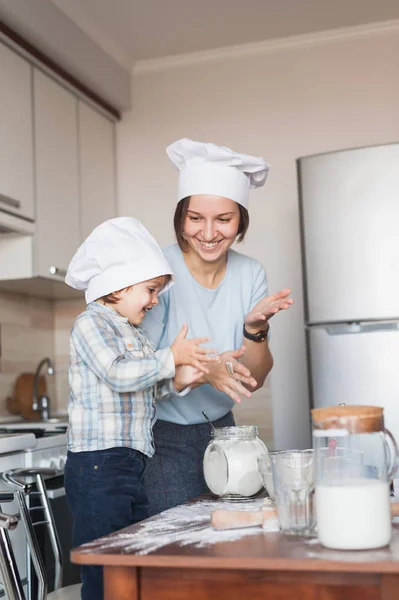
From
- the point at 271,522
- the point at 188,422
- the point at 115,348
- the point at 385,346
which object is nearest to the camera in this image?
the point at 271,522

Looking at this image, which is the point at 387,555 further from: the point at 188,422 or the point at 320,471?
the point at 188,422

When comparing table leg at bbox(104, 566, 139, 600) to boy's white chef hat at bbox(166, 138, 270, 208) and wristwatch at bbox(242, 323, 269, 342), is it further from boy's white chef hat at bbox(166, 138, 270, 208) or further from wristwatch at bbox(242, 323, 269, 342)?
boy's white chef hat at bbox(166, 138, 270, 208)

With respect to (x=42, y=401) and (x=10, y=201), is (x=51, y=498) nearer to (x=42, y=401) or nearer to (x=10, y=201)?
(x=42, y=401)

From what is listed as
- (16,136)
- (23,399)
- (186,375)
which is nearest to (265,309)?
(186,375)

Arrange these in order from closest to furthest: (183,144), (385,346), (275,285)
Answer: (183,144) → (385,346) → (275,285)

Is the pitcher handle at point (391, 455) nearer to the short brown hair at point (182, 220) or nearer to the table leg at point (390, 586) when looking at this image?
the table leg at point (390, 586)

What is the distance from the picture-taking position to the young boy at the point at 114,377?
135cm

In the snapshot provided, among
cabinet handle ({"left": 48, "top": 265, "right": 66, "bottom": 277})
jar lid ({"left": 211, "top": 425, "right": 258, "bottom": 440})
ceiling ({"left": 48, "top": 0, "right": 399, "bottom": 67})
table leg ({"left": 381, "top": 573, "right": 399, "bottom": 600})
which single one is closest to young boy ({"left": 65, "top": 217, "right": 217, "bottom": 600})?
jar lid ({"left": 211, "top": 425, "right": 258, "bottom": 440})

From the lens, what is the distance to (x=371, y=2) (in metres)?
3.12

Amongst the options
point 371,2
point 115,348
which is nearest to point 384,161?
point 371,2

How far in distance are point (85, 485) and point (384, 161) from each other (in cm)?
169

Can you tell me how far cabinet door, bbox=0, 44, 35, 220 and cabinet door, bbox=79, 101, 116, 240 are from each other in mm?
448

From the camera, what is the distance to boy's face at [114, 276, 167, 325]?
1535 millimetres

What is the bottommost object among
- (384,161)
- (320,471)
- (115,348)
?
(320,471)
